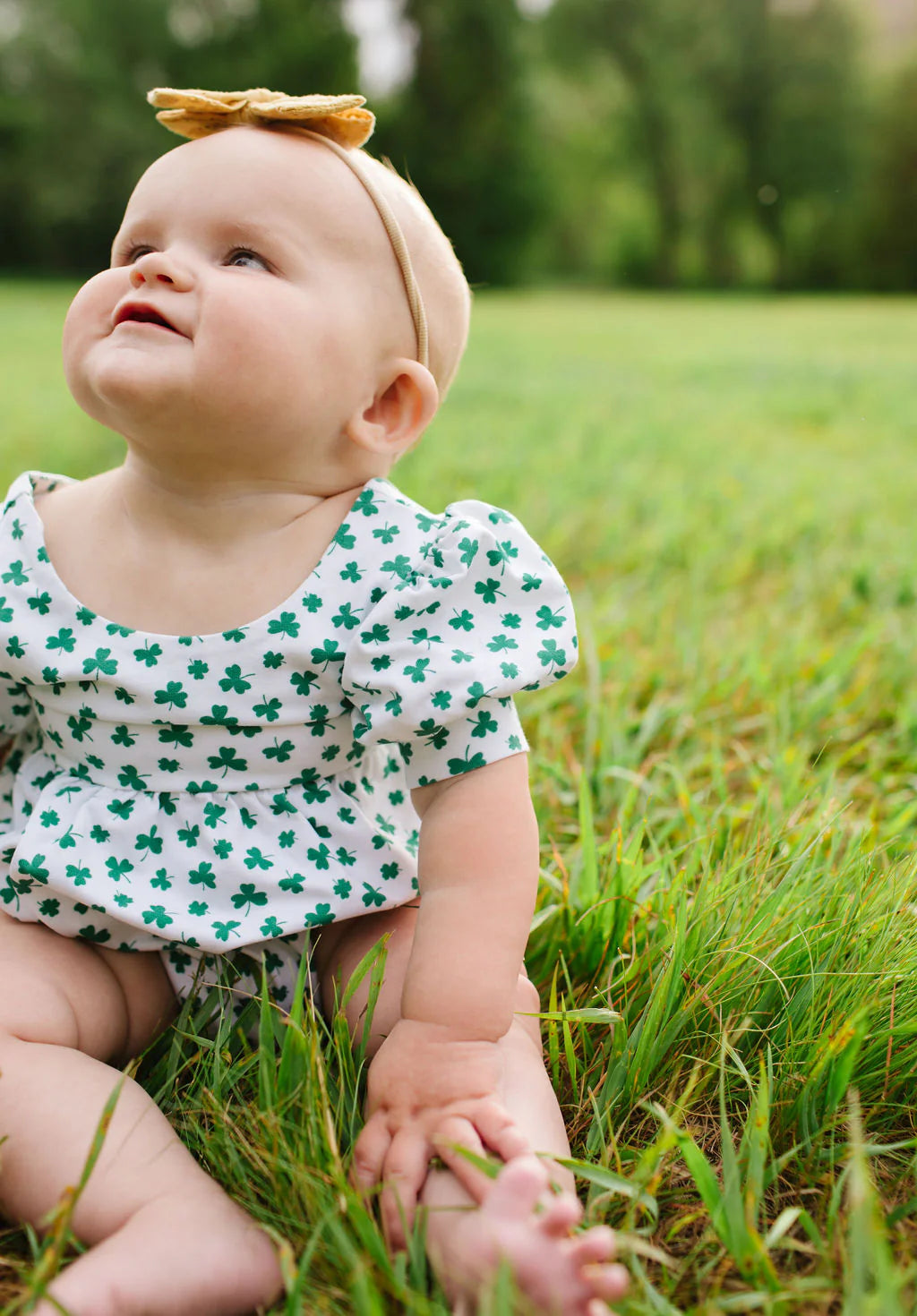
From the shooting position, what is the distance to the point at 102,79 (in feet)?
69.4

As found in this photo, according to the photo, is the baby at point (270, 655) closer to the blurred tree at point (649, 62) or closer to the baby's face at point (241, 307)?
the baby's face at point (241, 307)

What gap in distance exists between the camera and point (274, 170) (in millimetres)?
1149

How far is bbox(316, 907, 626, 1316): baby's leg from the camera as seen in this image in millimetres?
789

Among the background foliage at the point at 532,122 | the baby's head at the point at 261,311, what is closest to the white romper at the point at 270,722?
the baby's head at the point at 261,311

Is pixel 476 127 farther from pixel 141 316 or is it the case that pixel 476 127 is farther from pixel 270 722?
pixel 270 722

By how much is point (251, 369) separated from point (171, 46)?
24.6 meters

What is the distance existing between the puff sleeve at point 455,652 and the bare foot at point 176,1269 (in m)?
0.44

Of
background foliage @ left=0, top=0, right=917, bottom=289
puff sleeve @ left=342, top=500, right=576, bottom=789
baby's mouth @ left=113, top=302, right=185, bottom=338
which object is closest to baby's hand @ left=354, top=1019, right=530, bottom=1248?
puff sleeve @ left=342, top=500, right=576, bottom=789

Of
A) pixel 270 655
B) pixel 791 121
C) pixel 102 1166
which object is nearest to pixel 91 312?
pixel 270 655

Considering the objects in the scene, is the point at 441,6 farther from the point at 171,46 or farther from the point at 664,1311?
the point at 664,1311

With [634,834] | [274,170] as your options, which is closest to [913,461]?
[634,834]

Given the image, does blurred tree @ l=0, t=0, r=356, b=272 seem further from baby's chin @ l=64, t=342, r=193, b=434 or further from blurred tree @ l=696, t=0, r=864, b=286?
baby's chin @ l=64, t=342, r=193, b=434

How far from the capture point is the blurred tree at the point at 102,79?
20.4 meters

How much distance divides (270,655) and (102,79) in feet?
77.5
